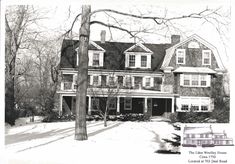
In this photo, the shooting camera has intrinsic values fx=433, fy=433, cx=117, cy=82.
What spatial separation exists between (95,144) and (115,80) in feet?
3.36

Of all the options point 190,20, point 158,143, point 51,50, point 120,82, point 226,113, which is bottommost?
point 158,143

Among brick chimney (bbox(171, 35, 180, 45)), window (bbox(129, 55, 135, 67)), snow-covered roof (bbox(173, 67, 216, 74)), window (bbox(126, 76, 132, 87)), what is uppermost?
brick chimney (bbox(171, 35, 180, 45))

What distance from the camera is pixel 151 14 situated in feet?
21.3

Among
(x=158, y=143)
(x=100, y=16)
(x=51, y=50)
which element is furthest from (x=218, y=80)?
(x=51, y=50)

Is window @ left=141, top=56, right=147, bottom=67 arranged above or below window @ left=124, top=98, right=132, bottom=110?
above

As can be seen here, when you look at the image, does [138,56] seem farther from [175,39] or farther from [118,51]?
[175,39]

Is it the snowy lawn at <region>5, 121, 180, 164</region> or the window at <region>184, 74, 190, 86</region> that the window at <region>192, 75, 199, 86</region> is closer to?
the window at <region>184, 74, 190, 86</region>

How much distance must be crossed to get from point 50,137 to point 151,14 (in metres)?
2.44

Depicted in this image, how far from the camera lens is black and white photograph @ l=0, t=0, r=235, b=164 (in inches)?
256

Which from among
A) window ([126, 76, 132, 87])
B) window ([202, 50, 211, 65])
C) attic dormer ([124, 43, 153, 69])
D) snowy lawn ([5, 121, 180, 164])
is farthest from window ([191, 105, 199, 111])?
window ([126, 76, 132, 87])

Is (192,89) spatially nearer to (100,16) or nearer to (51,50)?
(100,16)

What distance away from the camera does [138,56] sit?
667cm

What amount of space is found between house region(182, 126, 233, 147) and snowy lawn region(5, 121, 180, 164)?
24cm

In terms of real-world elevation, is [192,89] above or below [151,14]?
below
